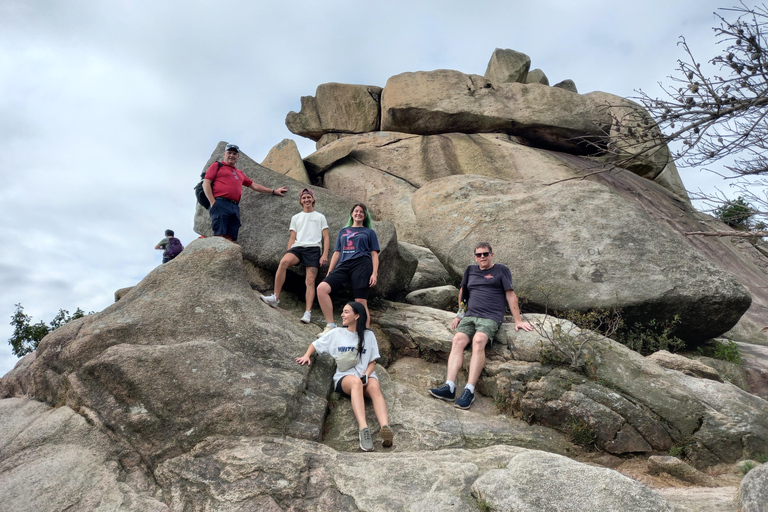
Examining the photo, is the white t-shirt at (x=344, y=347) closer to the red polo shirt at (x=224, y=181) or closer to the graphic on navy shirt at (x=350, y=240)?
the graphic on navy shirt at (x=350, y=240)

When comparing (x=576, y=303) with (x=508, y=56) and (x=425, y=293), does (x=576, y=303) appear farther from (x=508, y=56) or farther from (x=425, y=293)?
(x=508, y=56)

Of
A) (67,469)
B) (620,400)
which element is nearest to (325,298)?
(67,469)

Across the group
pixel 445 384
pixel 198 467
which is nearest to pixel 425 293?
pixel 445 384

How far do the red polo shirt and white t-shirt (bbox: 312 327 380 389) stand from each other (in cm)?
410

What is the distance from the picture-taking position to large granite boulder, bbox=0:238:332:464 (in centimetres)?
563

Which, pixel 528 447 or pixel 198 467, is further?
pixel 528 447

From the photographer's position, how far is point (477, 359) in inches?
285

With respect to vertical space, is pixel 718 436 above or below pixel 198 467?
below

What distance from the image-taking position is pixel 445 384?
7.20 metres

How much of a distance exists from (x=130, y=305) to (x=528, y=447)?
5.54 metres

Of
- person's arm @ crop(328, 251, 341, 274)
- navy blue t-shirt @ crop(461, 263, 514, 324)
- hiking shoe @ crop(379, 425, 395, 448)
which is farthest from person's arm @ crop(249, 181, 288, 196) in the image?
hiking shoe @ crop(379, 425, 395, 448)

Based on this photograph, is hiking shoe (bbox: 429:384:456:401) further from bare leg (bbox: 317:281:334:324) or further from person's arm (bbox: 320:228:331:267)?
person's arm (bbox: 320:228:331:267)

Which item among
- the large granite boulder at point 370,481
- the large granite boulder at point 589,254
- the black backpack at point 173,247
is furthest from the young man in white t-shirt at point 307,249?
the black backpack at point 173,247

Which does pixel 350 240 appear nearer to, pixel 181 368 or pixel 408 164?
pixel 181 368
